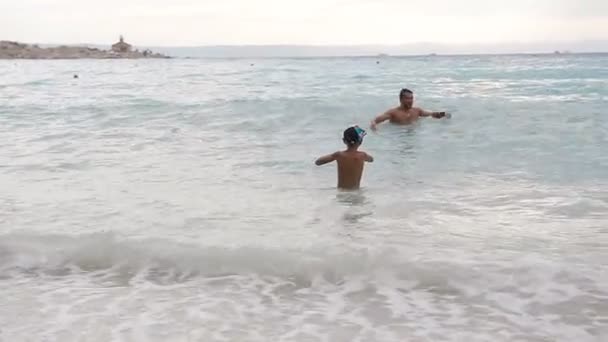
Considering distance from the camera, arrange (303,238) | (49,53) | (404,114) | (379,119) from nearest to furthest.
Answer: (303,238) → (379,119) → (404,114) → (49,53)

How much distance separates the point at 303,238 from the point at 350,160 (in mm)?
2013

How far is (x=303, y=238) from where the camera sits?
5.84 metres

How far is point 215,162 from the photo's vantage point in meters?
9.95

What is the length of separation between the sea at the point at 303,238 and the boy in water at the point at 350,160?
0.86 ft

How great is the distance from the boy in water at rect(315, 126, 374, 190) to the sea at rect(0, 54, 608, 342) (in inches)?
10.3

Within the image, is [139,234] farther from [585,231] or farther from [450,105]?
[450,105]

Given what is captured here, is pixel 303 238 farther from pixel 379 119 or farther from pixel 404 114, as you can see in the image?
pixel 404 114

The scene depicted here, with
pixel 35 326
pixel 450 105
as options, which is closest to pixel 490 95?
pixel 450 105

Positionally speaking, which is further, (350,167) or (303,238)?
(350,167)

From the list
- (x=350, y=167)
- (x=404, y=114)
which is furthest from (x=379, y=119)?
(x=350, y=167)

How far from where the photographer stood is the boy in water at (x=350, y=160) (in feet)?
25.0

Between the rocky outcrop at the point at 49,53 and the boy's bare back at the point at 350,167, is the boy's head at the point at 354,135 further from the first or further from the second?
the rocky outcrop at the point at 49,53

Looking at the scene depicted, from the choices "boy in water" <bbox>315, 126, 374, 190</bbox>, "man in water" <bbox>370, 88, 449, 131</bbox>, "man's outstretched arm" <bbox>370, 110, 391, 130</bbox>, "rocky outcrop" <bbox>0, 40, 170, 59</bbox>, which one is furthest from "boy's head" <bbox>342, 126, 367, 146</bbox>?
"rocky outcrop" <bbox>0, 40, 170, 59</bbox>

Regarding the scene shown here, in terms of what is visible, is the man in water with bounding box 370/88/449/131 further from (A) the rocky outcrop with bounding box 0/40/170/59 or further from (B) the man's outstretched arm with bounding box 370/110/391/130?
(A) the rocky outcrop with bounding box 0/40/170/59
